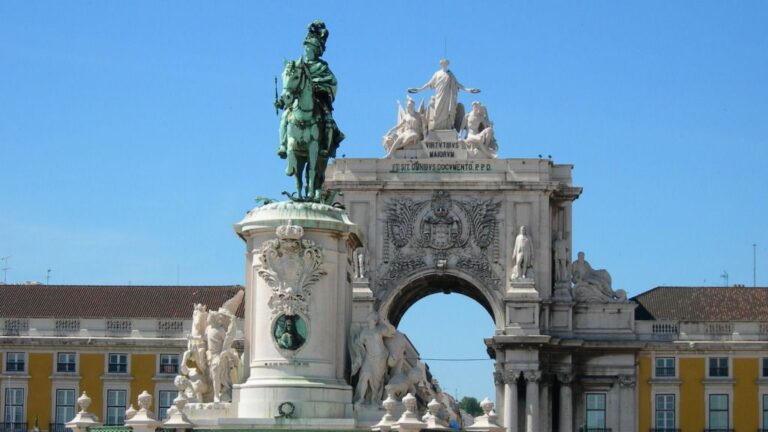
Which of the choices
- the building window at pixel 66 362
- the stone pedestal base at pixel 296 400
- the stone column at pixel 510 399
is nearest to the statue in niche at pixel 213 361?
the stone pedestal base at pixel 296 400

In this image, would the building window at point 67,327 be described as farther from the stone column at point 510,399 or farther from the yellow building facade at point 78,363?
the stone column at point 510,399

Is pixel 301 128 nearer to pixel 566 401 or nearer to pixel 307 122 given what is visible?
pixel 307 122

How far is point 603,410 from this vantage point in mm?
96938

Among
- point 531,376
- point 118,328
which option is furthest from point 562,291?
point 118,328

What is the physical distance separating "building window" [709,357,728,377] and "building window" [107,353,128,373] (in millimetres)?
27574

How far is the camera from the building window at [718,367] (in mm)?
96375

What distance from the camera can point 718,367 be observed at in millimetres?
96500

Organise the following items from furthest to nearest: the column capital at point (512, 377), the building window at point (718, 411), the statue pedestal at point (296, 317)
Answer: the building window at point (718, 411)
the column capital at point (512, 377)
the statue pedestal at point (296, 317)

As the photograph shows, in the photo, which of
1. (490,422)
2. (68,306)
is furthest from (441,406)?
(68,306)

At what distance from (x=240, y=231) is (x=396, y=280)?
6307 cm

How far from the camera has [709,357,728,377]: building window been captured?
96.4 m

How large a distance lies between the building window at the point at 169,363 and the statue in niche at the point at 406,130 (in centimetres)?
1391

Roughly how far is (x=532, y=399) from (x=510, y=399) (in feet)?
3.41

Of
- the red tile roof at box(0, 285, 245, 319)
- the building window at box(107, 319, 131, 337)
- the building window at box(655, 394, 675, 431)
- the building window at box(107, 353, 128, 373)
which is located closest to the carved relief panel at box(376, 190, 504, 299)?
the red tile roof at box(0, 285, 245, 319)
